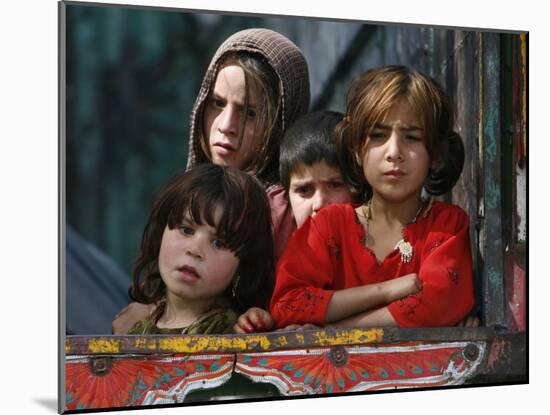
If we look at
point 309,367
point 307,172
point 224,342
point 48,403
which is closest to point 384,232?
point 307,172

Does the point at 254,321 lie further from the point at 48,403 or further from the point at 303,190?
the point at 48,403

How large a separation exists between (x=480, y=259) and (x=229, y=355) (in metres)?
1.39

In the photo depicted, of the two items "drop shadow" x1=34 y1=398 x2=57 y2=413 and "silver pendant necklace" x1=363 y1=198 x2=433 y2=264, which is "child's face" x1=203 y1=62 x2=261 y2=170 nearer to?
"silver pendant necklace" x1=363 y1=198 x2=433 y2=264

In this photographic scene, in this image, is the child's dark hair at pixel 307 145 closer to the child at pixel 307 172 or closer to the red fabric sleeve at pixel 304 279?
the child at pixel 307 172

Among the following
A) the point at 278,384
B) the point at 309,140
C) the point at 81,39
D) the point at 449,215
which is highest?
the point at 81,39

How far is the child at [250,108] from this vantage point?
5430 millimetres

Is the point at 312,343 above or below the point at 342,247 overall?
below

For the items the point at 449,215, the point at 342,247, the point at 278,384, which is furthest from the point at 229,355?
the point at 449,215

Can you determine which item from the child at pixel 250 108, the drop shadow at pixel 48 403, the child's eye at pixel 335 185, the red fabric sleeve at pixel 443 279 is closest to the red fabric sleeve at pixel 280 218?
the child at pixel 250 108

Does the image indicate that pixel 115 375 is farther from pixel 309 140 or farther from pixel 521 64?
pixel 521 64

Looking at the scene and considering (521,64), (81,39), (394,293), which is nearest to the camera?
(81,39)

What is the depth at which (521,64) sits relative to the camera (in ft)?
19.6

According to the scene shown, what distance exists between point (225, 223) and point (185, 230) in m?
0.19

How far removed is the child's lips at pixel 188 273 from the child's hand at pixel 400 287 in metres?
0.94
